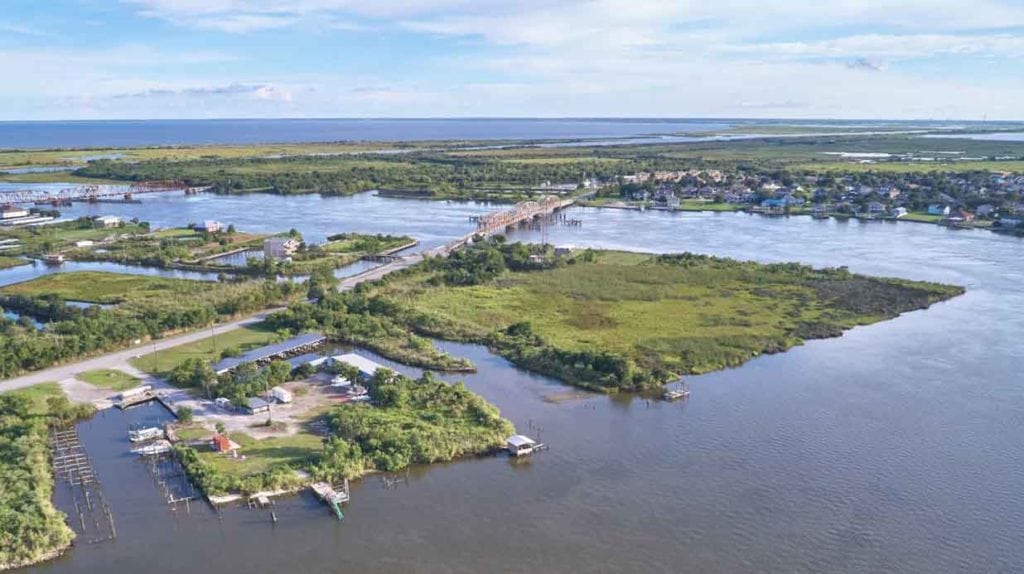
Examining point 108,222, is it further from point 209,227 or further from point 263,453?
point 263,453

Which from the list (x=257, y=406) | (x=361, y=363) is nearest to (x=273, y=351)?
(x=361, y=363)

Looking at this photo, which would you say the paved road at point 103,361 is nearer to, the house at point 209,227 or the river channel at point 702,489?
the river channel at point 702,489

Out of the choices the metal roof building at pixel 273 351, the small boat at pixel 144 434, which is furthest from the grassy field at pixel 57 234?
the small boat at pixel 144 434

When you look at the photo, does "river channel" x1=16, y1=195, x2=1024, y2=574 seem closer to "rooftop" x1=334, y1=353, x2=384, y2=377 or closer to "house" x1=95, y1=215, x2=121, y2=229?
"rooftop" x1=334, y1=353, x2=384, y2=377

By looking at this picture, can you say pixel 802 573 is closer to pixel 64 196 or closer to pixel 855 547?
pixel 855 547

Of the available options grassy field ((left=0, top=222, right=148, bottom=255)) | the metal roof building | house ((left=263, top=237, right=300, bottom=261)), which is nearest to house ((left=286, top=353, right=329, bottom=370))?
the metal roof building

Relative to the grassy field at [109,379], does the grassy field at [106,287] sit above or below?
above
